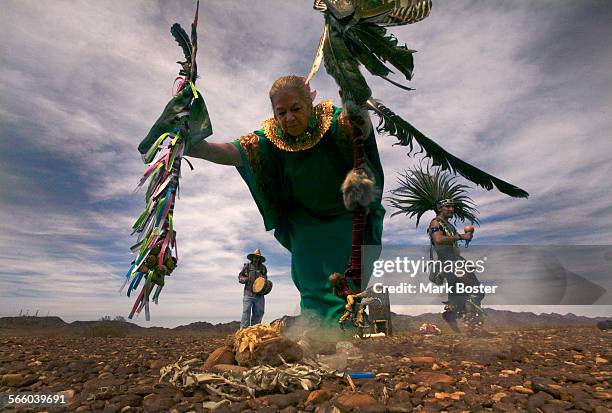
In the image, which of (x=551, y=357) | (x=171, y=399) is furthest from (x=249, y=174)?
(x=551, y=357)

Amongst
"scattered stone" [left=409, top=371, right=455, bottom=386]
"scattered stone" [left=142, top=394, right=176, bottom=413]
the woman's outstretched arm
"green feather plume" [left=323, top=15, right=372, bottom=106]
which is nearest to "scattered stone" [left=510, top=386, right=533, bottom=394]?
"scattered stone" [left=409, top=371, right=455, bottom=386]

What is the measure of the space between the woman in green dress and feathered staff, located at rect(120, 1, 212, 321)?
369 millimetres

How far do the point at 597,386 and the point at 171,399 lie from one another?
2701mm

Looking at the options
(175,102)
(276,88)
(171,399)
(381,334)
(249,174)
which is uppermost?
(276,88)

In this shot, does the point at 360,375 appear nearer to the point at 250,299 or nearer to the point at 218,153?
the point at 218,153

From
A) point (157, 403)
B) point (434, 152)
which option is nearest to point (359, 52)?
point (434, 152)

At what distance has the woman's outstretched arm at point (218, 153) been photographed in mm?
3801

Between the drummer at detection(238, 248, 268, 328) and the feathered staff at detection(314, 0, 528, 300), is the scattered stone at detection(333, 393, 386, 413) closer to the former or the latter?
the feathered staff at detection(314, 0, 528, 300)

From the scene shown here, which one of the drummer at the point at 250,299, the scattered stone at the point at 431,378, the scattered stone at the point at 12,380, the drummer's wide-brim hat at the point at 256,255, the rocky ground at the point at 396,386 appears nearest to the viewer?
the rocky ground at the point at 396,386

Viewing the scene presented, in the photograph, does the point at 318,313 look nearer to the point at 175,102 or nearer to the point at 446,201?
the point at 175,102

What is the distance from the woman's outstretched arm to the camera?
12.5ft

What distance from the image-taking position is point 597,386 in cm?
264

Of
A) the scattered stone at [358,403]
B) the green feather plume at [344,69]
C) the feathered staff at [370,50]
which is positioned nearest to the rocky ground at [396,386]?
the scattered stone at [358,403]

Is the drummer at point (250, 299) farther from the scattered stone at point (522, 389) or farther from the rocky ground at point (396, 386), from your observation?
the scattered stone at point (522, 389)
